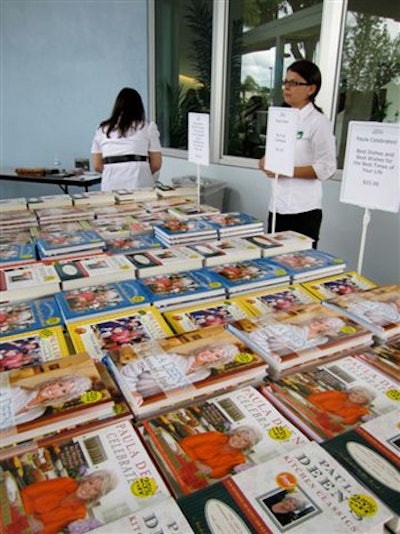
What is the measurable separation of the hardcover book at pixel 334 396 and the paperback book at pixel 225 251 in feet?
2.01

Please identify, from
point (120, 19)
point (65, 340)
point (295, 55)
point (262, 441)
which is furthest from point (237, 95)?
point (262, 441)

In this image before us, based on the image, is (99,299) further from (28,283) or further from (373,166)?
(373,166)

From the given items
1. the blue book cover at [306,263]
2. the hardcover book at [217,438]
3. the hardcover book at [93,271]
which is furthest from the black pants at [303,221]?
the hardcover book at [217,438]

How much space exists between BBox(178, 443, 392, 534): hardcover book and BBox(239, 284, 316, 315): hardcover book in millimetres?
523

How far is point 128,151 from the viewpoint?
2.67 metres

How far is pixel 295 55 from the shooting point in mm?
3180

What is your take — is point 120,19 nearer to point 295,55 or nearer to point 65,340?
point 295,55

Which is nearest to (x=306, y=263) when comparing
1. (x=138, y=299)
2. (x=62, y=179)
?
(x=138, y=299)

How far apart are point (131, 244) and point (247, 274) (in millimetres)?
512

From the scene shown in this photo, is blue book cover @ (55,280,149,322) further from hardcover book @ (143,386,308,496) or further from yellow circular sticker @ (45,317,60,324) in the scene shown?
hardcover book @ (143,386,308,496)

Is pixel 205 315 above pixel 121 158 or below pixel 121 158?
below

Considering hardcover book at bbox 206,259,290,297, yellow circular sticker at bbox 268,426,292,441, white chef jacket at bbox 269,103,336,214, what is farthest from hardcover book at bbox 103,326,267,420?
white chef jacket at bbox 269,103,336,214

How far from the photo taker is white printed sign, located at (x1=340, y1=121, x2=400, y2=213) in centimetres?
123

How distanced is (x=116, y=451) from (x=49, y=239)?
1.08m
